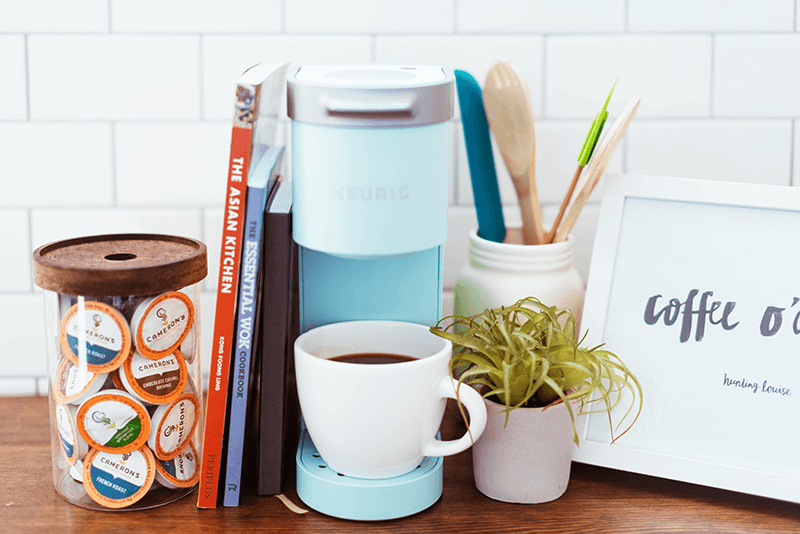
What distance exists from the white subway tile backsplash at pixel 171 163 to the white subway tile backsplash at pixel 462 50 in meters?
0.21

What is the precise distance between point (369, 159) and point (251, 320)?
0.57ft

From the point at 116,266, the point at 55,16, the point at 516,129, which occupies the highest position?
the point at 55,16

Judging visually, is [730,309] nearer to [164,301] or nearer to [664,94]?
[664,94]

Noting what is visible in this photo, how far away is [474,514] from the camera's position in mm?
670

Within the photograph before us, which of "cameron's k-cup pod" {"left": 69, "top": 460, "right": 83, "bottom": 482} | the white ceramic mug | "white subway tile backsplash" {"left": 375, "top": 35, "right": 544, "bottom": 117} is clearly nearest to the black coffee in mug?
the white ceramic mug

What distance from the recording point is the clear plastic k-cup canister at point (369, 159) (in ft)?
1.93

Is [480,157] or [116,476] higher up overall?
[480,157]

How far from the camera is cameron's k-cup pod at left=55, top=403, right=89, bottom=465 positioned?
0.66 metres

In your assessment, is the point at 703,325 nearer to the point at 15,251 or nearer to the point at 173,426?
the point at 173,426

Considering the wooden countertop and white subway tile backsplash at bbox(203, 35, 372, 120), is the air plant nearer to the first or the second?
the wooden countertop

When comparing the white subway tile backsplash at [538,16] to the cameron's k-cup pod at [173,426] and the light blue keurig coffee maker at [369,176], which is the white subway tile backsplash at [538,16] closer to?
the light blue keurig coffee maker at [369,176]

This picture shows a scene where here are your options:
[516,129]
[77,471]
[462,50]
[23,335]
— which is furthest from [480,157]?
[23,335]

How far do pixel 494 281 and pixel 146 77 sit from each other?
0.46 m

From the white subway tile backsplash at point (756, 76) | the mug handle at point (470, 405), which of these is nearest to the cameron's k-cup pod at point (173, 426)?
the mug handle at point (470, 405)
